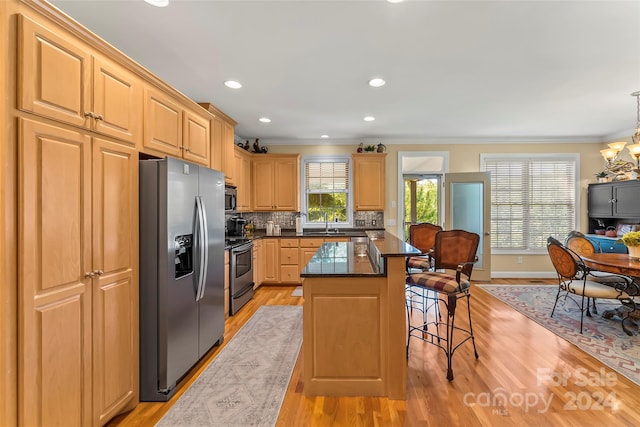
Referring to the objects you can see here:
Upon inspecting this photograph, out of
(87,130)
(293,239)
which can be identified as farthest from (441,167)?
(87,130)

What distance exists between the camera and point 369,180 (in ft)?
18.1

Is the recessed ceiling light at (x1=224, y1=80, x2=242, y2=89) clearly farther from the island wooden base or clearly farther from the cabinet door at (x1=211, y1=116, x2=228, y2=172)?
the island wooden base

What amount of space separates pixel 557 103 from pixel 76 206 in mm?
5091

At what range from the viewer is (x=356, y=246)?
331 centimetres

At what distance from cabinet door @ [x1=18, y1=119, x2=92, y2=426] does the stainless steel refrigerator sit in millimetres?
413

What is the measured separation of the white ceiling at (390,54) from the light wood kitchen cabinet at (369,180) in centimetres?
119

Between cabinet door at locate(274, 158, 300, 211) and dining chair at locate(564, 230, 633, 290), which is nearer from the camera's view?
dining chair at locate(564, 230, 633, 290)

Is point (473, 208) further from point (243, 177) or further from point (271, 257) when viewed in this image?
point (243, 177)

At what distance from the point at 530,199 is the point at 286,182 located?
15.5 feet

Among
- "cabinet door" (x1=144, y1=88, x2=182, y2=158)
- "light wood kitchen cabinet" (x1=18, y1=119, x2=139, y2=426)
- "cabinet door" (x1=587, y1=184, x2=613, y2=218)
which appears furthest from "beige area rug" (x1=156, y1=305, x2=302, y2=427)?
"cabinet door" (x1=587, y1=184, x2=613, y2=218)

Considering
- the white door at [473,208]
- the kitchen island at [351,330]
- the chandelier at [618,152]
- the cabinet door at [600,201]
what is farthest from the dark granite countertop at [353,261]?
the cabinet door at [600,201]

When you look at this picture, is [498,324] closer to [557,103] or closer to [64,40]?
[557,103]

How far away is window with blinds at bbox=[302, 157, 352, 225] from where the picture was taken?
5.77 meters

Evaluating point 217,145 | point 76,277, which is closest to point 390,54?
point 217,145
